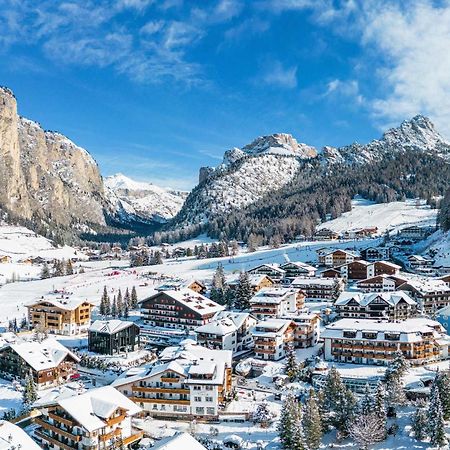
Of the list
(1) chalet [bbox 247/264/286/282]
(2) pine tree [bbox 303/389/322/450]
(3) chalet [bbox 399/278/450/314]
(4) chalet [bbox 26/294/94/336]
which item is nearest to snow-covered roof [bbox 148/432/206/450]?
(2) pine tree [bbox 303/389/322/450]

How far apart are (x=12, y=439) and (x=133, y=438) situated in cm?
1010

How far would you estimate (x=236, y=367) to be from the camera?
57062 millimetres

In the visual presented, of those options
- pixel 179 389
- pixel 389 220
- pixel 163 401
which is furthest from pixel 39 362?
pixel 389 220

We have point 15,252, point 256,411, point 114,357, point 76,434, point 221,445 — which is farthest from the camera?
point 15,252

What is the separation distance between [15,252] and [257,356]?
159253 millimetres

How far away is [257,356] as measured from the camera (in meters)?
61.6

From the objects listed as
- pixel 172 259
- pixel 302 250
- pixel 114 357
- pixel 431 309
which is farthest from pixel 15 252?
pixel 431 309

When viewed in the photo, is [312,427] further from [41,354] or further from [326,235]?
[326,235]

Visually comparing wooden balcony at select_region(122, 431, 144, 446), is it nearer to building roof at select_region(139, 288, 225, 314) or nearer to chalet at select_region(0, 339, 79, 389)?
chalet at select_region(0, 339, 79, 389)

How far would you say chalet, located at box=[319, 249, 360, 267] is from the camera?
11650 centimetres

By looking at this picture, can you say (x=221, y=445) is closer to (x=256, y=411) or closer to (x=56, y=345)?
(x=256, y=411)

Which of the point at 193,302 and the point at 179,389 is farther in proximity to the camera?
the point at 193,302

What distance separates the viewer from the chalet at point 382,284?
85.1 metres

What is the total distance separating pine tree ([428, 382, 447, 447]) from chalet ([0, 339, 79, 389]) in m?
36.9
